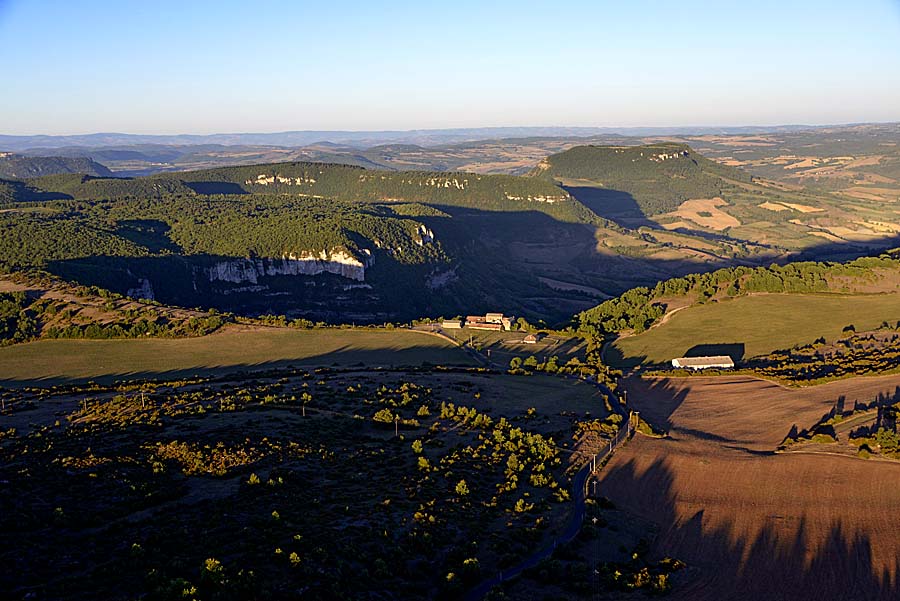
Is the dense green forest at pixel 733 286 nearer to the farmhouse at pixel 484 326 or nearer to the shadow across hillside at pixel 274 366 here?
the farmhouse at pixel 484 326

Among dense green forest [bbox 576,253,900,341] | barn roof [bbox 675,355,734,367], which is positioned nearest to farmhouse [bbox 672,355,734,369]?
Result: barn roof [bbox 675,355,734,367]

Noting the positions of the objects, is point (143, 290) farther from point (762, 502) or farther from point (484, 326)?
point (762, 502)

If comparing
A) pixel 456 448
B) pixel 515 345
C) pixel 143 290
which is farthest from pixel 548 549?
pixel 143 290

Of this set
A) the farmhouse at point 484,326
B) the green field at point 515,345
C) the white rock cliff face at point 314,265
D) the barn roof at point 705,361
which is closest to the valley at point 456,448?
the green field at point 515,345

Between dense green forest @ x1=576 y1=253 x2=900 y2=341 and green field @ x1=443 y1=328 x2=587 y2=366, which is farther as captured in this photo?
dense green forest @ x1=576 y1=253 x2=900 y2=341

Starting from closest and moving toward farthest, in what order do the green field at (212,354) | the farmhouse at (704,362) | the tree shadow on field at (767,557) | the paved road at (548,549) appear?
the paved road at (548,549), the tree shadow on field at (767,557), the farmhouse at (704,362), the green field at (212,354)

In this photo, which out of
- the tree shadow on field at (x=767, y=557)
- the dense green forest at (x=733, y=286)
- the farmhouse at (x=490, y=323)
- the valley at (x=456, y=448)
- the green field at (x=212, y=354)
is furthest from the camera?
the farmhouse at (x=490, y=323)

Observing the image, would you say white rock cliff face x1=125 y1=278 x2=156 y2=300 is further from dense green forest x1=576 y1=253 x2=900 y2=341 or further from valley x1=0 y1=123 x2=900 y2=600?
dense green forest x1=576 y1=253 x2=900 y2=341
